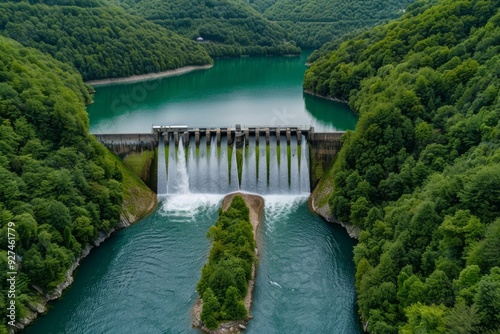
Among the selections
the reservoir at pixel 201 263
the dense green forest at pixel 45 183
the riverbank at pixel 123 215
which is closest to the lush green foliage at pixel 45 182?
the dense green forest at pixel 45 183

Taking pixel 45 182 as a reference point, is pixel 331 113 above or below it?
above

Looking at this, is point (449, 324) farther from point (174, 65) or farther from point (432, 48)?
point (174, 65)

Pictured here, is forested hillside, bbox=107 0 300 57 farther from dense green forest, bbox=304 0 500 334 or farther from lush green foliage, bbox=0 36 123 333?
lush green foliage, bbox=0 36 123 333

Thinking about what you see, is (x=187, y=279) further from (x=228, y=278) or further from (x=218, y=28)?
(x=218, y=28)

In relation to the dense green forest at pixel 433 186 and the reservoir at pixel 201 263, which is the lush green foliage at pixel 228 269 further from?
the dense green forest at pixel 433 186

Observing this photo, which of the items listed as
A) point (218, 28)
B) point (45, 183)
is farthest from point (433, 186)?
point (218, 28)

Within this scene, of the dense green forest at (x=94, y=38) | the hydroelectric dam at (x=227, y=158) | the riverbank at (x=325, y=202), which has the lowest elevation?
the riverbank at (x=325, y=202)

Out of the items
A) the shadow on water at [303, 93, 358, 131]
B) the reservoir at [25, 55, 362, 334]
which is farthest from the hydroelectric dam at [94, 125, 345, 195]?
the shadow on water at [303, 93, 358, 131]
